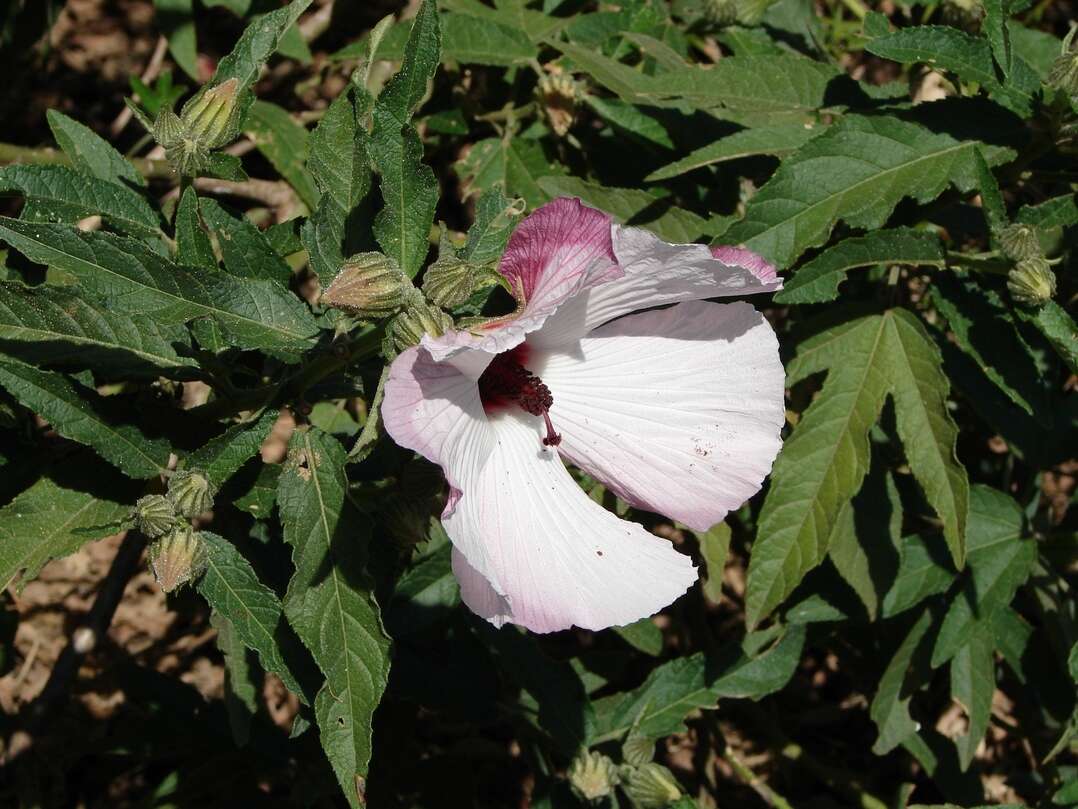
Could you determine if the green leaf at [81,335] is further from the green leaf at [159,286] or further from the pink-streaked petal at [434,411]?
the pink-streaked petal at [434,411]

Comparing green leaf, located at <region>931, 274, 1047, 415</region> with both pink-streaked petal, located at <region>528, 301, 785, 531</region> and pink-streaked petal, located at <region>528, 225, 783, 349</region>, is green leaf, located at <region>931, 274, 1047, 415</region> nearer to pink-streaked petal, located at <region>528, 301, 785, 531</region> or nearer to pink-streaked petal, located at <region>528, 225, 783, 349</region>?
pink-streaked petal, located at <region>528, 301, 785, 531</region>

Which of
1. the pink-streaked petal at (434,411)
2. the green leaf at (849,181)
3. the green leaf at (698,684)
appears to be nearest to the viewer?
the pink-streaked petal at (434,411)

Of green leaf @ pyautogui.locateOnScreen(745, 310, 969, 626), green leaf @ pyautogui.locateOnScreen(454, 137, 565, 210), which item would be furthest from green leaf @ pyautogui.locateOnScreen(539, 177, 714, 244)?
green leaf @ pyautogui.locateOnScreen(454, 137, 565, 210)

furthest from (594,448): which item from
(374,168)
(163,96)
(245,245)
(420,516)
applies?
(163,96)

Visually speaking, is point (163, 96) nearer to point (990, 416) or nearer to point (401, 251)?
point (401, 251)

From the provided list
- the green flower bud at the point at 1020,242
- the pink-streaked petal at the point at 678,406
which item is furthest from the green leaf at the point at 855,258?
the pink-streaked petal at the point at 678,406
